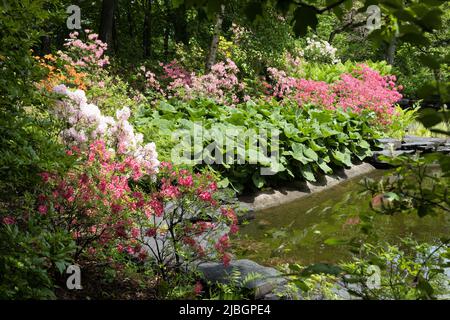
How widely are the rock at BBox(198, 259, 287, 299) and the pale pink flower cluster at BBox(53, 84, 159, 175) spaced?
40.3 inches

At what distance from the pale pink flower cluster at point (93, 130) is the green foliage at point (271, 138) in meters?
2.02

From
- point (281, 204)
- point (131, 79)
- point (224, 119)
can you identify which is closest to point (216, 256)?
point (281, 204)

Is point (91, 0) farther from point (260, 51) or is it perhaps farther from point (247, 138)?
point (247, 138)

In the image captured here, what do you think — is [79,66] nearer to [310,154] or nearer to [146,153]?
[310,154]

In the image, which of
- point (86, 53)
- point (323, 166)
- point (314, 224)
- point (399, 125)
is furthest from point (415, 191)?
point (399, 125)

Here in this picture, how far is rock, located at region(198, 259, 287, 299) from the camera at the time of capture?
11.9 ft

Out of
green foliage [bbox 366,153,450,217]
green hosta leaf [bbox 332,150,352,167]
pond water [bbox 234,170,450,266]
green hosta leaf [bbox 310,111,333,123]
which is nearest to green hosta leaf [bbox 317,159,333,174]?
pond water [bbox 234,170,450,266]

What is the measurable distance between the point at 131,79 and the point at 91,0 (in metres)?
4.38

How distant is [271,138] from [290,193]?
2.85ft

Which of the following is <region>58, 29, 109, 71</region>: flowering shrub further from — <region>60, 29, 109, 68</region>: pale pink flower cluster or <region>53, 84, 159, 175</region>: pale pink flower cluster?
<region>53, 84, 159, 175</region>: pale pink flower cluster

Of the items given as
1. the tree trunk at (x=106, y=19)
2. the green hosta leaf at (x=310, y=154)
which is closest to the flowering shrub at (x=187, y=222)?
the green hosta leaf at (x=310, y=154)

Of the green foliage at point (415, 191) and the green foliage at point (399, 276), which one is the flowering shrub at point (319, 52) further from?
the green foliage at point (415, 191)

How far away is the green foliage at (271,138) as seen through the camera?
23.3 ft
